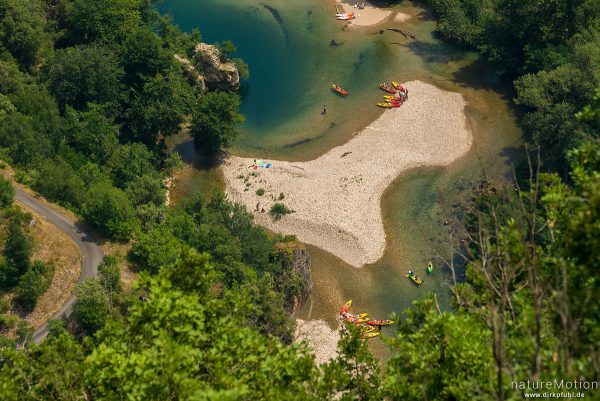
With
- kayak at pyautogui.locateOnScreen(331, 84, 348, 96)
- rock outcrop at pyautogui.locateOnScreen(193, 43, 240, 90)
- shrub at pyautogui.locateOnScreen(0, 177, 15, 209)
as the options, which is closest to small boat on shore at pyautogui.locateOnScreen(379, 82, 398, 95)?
kayak at pyautogui.locateOnScreen(331, 84, 348, 96)

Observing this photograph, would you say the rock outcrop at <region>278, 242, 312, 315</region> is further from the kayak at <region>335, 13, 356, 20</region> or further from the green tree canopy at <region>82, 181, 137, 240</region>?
the kayak at <region>335, 13, 356, 20</region>

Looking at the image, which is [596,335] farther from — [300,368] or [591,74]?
[591,74]

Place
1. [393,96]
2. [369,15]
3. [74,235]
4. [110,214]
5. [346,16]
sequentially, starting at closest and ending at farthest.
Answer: [110,214] < [74,235] < [393,96] < [346,16] < [369,15]

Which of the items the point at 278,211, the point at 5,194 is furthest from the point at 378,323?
the point at 5,194

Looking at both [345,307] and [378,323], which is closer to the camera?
[378,323]

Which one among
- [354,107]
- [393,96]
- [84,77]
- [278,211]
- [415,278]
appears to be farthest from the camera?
[393,96]

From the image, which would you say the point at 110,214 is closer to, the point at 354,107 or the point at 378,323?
the point at 378,323

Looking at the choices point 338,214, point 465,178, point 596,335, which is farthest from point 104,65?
point 596,335
